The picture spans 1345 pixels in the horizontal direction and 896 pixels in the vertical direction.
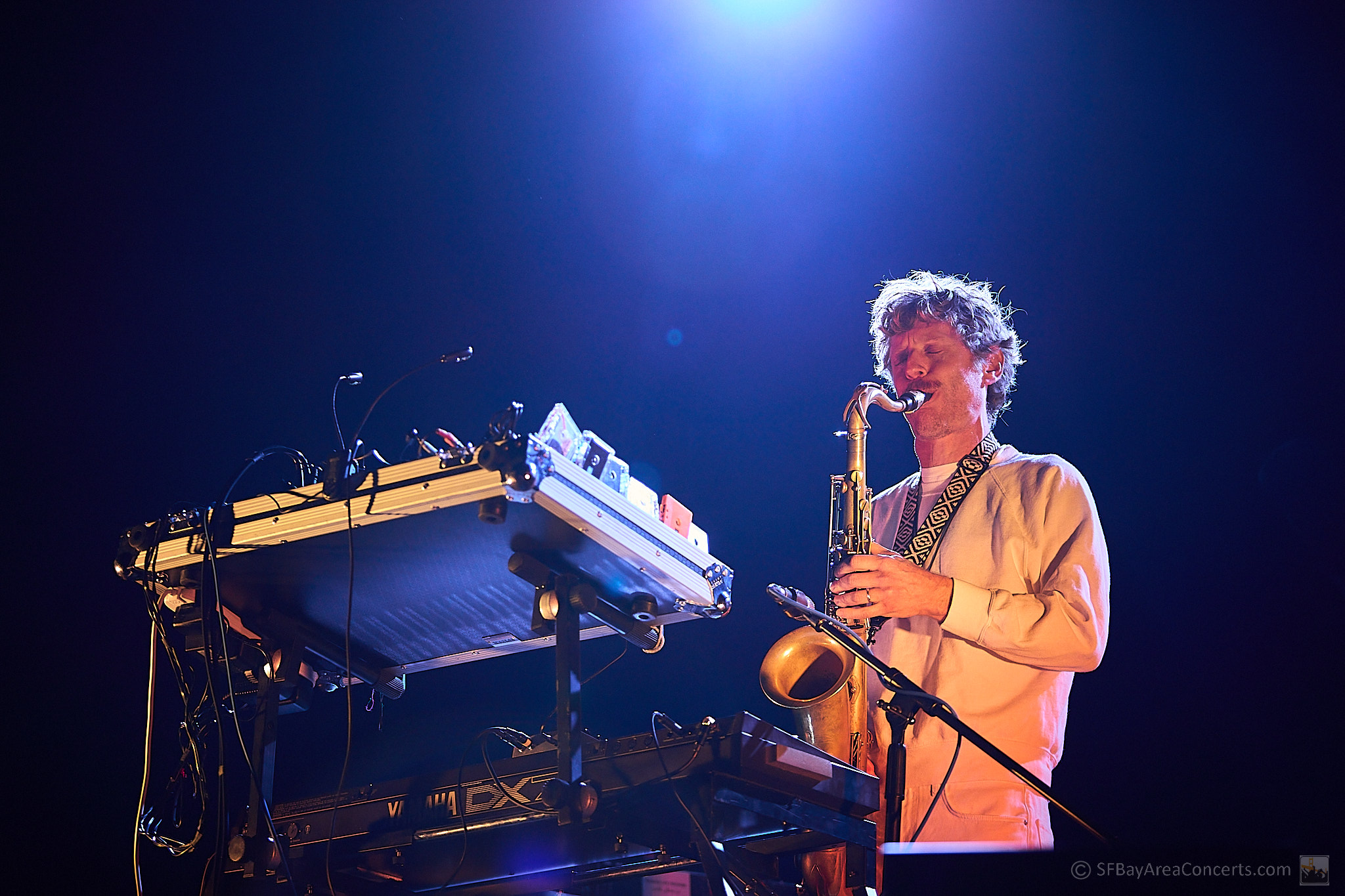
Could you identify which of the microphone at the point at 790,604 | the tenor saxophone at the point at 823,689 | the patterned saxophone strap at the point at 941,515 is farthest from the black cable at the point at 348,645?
the patterned saxophone strap at the point at 941,515

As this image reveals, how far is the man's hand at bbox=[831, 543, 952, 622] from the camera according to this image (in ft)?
10.2

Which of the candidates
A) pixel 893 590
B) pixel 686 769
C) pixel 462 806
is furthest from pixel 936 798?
pixel 462 806

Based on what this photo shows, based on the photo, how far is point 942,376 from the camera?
405cm

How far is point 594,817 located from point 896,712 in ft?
2.66

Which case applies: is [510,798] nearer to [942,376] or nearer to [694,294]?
[942,376]

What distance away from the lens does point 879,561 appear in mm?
3158

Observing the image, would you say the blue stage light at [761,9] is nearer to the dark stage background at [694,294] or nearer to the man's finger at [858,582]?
the dark stage background at [694,294]

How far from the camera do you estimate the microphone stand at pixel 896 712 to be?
2398 millimetres

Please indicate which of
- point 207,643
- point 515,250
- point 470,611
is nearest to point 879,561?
point 470,611

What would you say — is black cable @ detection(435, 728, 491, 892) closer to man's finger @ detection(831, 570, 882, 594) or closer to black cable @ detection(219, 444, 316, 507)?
black cable @ detection(219, 444, 316, 507)

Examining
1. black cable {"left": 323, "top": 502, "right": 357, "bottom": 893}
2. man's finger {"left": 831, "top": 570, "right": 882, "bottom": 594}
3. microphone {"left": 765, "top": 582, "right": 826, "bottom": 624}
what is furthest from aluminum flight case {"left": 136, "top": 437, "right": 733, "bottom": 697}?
man's finger {"left": 831, "top": 570, "right": 882, "bottom": 594}

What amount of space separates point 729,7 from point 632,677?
3710 millimetres

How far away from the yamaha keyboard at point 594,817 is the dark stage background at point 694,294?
2.34m

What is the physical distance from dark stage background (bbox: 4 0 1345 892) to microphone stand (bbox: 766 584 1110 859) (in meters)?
2.33
